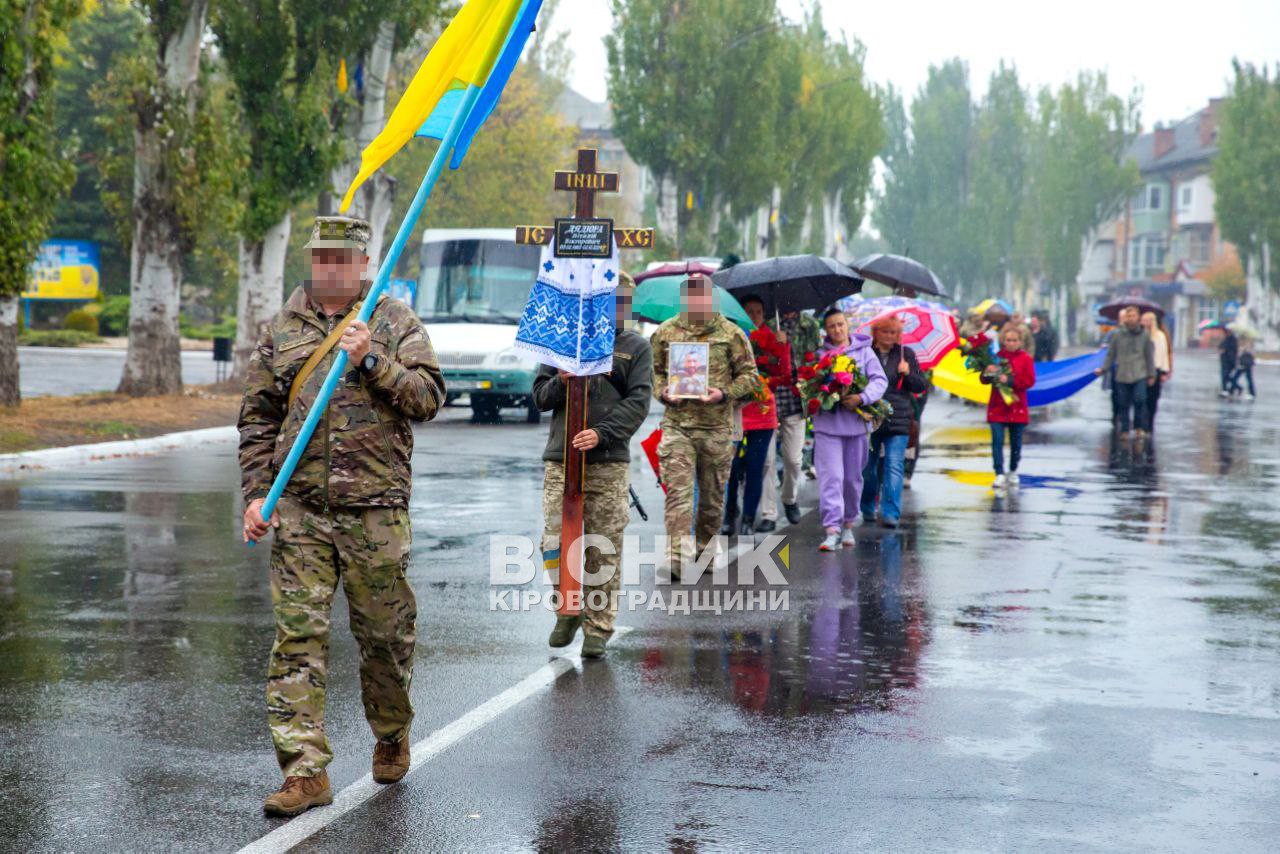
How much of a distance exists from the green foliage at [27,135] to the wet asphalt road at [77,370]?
22.3 feet

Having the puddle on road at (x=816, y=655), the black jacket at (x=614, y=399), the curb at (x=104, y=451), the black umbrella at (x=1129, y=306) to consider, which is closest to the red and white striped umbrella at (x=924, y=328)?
the black umbrella at (x=1129, y=306)

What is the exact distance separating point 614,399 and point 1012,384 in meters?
8.81

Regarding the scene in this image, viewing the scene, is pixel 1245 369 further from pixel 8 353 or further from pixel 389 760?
pixel 389 760

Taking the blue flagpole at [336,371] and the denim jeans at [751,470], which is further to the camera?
the denim jeans at [751,470]

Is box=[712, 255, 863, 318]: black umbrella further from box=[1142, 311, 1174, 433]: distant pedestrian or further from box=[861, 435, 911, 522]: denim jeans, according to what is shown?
box=[1142, 311, 1174, 433]: distant pedestrian

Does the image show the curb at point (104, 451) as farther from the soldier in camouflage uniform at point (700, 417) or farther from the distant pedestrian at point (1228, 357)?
the distant pedestrian at point (1228, 357)

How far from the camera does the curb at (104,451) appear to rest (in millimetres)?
16203

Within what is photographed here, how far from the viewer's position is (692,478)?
401 inches

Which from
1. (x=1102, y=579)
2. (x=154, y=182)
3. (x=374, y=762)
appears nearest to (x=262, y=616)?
(x=374, y=762)

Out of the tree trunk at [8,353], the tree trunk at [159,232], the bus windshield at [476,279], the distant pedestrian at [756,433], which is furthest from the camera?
the bus windshield at [476,279]

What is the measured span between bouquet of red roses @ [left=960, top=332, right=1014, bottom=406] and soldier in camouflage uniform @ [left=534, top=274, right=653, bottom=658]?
842 centimetres

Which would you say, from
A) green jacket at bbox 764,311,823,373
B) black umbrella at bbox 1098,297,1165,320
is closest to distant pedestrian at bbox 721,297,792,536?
green jacket at bbox 764,311,823,373

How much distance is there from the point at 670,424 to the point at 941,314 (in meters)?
7.97

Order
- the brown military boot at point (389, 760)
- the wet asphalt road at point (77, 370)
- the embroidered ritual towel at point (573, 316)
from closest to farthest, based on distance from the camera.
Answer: the brown military boot at point (389, 760) → the embroidered ritual towel at point (573, 316) → the wet asphalt road at point (77, 370)
